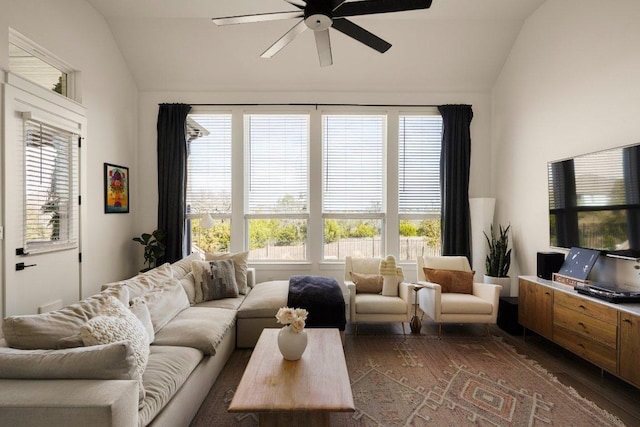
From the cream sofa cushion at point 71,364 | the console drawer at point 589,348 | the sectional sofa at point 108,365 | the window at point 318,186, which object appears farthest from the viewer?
the window at point 318,186

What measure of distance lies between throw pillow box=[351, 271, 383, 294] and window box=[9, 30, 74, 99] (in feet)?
13.1

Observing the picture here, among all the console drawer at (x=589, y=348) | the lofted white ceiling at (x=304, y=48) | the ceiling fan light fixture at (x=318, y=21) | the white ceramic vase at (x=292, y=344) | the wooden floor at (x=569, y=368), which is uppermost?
the lofted white ceiling at (x=304, y=48)

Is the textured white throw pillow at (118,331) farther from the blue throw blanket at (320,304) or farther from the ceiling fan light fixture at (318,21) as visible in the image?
the ceiling fan light fixture at (318,21)

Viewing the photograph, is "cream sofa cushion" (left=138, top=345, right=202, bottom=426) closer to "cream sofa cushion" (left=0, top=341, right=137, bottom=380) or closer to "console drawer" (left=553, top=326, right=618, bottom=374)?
"cream sofa cushion" (left=0, top=341, right=137, bottom=380)

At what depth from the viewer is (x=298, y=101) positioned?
16.6 ft

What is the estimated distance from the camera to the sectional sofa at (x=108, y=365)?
4.43ft

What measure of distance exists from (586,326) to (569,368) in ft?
1.61

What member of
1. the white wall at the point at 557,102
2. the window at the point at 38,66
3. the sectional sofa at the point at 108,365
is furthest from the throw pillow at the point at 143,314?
the white wall at the point at 557,102

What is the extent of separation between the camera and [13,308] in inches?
117

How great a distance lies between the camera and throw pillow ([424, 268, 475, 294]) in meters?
4.13

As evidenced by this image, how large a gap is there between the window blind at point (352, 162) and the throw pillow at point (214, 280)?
1865mm

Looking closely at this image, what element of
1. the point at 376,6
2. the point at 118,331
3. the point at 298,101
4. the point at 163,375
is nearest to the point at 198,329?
the point at 163,375

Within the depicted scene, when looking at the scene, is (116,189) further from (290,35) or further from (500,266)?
(500,266)

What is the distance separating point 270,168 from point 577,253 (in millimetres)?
3953
